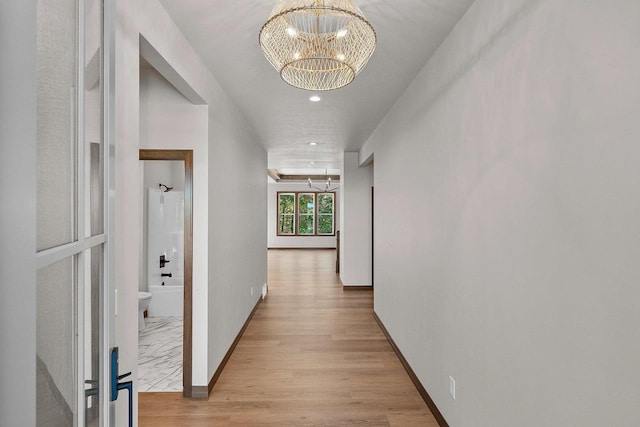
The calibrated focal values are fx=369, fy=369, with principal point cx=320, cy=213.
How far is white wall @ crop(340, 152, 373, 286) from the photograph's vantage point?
6.75 m

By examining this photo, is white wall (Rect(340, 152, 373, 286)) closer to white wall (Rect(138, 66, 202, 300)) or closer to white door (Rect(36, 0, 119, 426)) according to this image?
white wall (Rect(138, 66, 202, 300))

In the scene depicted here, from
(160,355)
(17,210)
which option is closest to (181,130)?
(160,355)

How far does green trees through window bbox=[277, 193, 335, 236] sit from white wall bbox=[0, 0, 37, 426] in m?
14.0

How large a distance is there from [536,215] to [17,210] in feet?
5.20

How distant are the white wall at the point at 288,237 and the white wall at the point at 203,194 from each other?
27.8 ft

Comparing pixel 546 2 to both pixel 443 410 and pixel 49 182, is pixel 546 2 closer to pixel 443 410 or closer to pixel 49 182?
pixel 49 182

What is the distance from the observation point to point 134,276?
1.79m

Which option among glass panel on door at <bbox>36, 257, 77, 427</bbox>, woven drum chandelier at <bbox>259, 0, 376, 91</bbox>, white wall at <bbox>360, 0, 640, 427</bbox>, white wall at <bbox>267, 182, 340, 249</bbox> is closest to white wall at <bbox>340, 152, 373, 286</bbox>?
white wall at <bbox>360, 0, 640, 427</bbox>

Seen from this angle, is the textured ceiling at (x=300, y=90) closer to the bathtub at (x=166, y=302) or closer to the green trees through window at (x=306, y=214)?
the bathtub at (x=166, y=302)

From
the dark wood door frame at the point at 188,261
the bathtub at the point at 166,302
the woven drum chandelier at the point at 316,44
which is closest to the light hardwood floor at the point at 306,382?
the dark wood door frame at the point at 188,261

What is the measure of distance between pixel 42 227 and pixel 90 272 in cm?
26

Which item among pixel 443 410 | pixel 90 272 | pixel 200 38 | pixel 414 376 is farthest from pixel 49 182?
pixel 414 376

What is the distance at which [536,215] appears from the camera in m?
1.46

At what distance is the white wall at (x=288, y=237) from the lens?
47.3 feet
